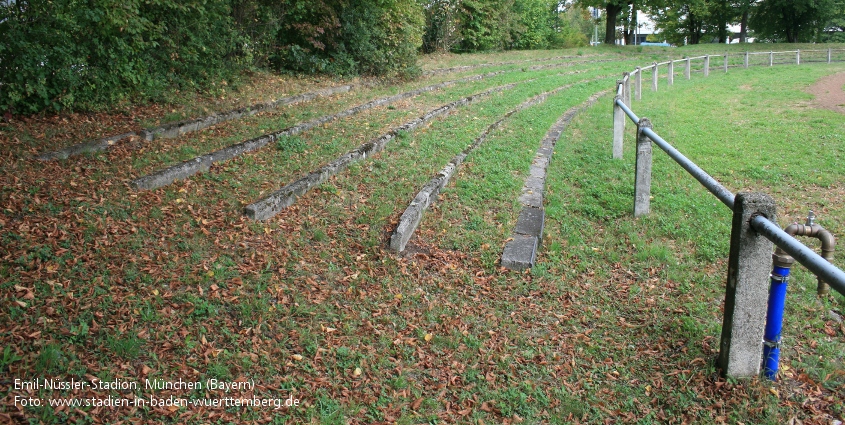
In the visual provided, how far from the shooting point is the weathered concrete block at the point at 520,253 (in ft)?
18.3

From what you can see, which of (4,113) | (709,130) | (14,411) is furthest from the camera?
(709,130)

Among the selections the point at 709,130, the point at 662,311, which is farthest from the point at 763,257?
the point at 709,130

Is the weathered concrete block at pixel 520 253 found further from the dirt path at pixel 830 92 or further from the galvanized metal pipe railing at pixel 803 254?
the dirt path at pixel 830 92

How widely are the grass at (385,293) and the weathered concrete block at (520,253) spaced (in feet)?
0.44

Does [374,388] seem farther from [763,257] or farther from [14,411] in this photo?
[763,257]

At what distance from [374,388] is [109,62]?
8023 millimetres

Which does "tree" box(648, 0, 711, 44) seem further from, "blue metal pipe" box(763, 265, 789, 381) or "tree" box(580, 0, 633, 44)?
"blue metal pipe" box(763, 265, 789, 381)

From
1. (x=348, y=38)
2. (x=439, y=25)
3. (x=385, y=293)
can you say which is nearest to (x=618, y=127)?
(x=385, y=293)

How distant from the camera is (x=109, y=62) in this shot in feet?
30.5

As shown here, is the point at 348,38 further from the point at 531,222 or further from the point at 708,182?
the point at 708,182

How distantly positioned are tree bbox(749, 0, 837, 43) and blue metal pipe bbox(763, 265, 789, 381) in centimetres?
5122

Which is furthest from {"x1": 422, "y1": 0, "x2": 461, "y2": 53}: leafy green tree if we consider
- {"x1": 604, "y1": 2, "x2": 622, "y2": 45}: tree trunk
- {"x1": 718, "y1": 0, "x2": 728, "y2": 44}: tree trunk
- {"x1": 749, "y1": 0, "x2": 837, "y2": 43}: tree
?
{"x1": 749, "y1": 0, "x2": 837, "y2": 43}: tree

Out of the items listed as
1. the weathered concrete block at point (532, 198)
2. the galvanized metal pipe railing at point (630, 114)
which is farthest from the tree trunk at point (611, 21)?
the weathered concrete block at point (532, 198)

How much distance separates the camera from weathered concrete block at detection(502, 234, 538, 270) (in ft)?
18.3
